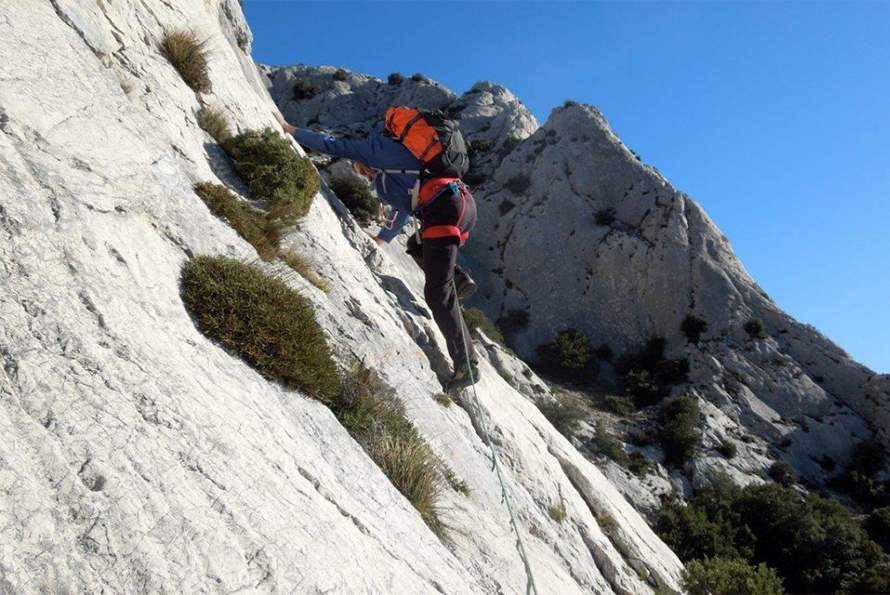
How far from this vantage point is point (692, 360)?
31656 mm

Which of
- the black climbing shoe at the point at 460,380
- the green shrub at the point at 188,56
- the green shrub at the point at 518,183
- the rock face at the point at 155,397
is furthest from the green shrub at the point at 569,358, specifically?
the green shrub at the point at 188,56

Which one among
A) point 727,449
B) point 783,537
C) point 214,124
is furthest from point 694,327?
point 214,124

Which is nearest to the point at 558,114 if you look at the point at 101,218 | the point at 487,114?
the point at 487,114

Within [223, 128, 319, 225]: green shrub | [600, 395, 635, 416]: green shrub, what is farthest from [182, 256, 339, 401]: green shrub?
[600, 395, 635, 416]: green shrub

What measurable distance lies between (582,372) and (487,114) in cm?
2758

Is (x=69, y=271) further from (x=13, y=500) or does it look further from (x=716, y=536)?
(x=716, y=536)

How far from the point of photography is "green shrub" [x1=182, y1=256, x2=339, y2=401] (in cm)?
475

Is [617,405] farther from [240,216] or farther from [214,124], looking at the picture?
[240,216]

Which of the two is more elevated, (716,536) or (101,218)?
(716,536)

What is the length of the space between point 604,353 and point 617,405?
5.31 m

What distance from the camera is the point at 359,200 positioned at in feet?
40.3

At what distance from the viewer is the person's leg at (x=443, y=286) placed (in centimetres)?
787

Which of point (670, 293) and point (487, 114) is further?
point (487, 114)

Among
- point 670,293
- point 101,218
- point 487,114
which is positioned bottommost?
point 101,218
